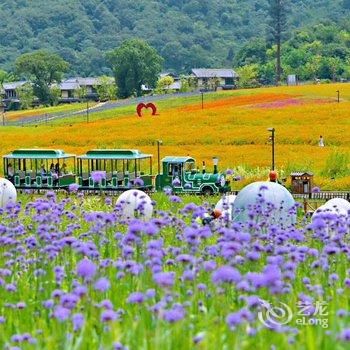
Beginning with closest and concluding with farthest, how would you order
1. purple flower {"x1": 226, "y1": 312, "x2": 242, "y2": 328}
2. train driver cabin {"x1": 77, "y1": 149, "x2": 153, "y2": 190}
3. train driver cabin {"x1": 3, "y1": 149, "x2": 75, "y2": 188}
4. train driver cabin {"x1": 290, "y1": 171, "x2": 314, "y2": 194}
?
purple flower {"x1": 226, "y1": 312, "x2": 242, "y2": 328}
train driver cabin {"x1": 290, "y1": 171, "x2": 314, "y2": 194}
train driver cabin {"x1": 77, "y1": 149, "x2": 153, "y2": 190}
train driver cabin {"x1": 3, "y1": 149, "x2": 75, "y2": 188}

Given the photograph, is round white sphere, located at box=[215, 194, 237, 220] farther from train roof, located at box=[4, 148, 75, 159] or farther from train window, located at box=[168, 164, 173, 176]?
train roof, located at box=[4, 148, 75, 159]

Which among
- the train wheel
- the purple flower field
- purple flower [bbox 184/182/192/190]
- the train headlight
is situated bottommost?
the train wheel

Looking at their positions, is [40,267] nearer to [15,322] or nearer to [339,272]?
[15,322]

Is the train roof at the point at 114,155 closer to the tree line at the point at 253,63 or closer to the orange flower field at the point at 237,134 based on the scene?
the orange flower field at the point at 237,134

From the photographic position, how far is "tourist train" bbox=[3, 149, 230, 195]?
37625 mm

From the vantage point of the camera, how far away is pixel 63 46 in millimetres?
187500

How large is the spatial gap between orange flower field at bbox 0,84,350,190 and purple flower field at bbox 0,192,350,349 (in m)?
28.0

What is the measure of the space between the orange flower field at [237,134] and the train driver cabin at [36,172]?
23.5ft

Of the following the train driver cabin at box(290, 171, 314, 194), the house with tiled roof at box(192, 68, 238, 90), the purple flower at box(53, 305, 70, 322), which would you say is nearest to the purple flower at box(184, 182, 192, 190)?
the train driver cabin at box(290, 171, 314, 194)

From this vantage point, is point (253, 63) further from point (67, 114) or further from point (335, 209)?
point (335, 209)

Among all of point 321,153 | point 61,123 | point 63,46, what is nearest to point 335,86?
point 61,123

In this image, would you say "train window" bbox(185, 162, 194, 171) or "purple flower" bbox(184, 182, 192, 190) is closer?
"purple flower" bbox(184, 182, 192, 190)

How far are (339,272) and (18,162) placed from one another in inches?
1282

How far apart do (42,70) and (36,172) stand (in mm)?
85804
